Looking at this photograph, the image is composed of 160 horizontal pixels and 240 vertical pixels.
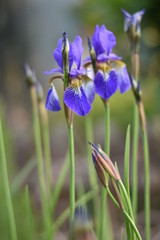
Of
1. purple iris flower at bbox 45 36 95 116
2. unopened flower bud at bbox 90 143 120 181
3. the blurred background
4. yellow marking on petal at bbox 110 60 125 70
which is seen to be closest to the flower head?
yellow marking on petal at bbox 110 60 125 70

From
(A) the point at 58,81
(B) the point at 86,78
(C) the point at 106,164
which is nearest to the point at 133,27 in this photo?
(B) the point at 86,78

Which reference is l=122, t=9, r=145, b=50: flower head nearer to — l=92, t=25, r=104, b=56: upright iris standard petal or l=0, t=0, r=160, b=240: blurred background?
l=92, t=25, r=104, b=56: upright iris standard petal

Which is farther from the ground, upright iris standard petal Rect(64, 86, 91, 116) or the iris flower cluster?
the iris flower cluster

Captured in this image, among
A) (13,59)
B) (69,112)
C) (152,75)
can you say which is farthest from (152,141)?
(69,112)

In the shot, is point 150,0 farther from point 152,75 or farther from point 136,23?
point 136,23

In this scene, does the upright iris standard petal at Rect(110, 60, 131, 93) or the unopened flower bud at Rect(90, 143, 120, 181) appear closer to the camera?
the unopened flower bud at Rect(90, 143, 120, 181)

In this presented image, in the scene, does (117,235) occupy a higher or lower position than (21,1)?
lower
